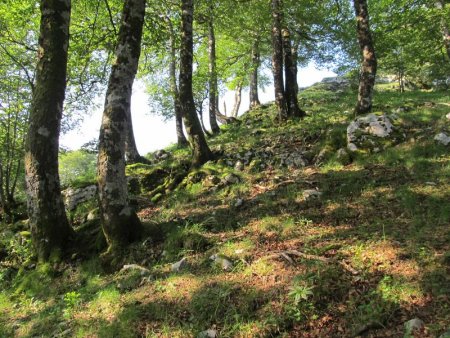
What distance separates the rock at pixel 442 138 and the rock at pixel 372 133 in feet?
2.83

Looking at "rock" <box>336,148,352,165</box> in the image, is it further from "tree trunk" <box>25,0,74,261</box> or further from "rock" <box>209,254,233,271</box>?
"tree trunk" <box>25,0,74,261</box>

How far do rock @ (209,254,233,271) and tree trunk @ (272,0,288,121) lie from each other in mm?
9612

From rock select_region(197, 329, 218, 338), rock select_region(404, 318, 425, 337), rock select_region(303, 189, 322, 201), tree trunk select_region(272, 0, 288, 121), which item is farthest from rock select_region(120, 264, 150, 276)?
tree trunk select_region(272, 0, 288, 121)

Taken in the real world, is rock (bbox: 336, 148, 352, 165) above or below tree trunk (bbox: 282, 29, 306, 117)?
below

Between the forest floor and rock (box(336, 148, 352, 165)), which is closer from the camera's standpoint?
the forest floor

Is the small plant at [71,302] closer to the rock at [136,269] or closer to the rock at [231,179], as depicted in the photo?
the rock at [136,269]

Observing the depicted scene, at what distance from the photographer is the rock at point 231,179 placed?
938 cm

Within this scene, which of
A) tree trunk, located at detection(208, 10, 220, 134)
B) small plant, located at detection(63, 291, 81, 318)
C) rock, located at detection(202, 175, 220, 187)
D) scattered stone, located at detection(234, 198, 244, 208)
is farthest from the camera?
tree trunk, located at detection(208, 10, 220, 134)

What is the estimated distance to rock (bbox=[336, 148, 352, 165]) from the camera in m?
8.88

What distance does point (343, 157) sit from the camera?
29.5 ft

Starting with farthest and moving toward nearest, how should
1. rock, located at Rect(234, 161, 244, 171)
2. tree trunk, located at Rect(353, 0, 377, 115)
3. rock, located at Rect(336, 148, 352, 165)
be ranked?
tree trunk, located at Rect(353, 0, 377, 115) < rock, located at Rect(234, 161, 244, 171) < rock, located at Rect(336, 148, 352, 165)

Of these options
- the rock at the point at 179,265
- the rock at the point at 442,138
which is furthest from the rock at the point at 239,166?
the rock at the point at 442,138

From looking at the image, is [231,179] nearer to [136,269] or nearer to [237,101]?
[136,269]

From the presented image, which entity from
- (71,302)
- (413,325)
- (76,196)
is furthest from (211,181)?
(413,325)
